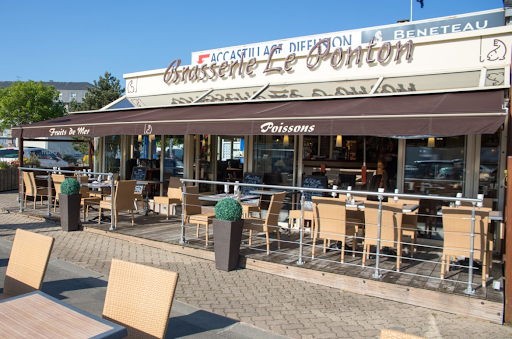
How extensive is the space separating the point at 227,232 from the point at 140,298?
3221 mm

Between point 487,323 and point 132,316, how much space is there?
388 centimetres

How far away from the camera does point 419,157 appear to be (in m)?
8.05

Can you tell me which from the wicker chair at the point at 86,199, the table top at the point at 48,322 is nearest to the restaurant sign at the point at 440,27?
the wicker chair at the point at 86,199

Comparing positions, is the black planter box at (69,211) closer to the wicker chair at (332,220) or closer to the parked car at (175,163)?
the parked car at (175,163)

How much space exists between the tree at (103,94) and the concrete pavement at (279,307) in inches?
1433

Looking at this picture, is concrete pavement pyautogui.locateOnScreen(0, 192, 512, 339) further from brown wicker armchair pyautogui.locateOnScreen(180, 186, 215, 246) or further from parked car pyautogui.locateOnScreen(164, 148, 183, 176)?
parked car pyautogui.locateOnScreen(164, 148, 183, 176)

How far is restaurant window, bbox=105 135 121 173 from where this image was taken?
13.1 m

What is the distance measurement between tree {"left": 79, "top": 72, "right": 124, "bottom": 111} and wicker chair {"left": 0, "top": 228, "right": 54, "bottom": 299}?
38875mm

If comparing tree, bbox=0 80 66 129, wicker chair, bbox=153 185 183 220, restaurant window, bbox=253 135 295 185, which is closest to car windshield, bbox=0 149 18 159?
tree, bbox=0 80 66 129

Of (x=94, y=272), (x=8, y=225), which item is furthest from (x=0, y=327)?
(x=8, y=225)

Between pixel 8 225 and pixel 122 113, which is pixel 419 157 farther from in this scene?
pixel 8 225

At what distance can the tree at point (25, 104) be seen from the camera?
34.3 metres

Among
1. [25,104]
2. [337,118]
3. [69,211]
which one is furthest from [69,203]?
[25,104]

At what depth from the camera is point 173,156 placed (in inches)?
468
